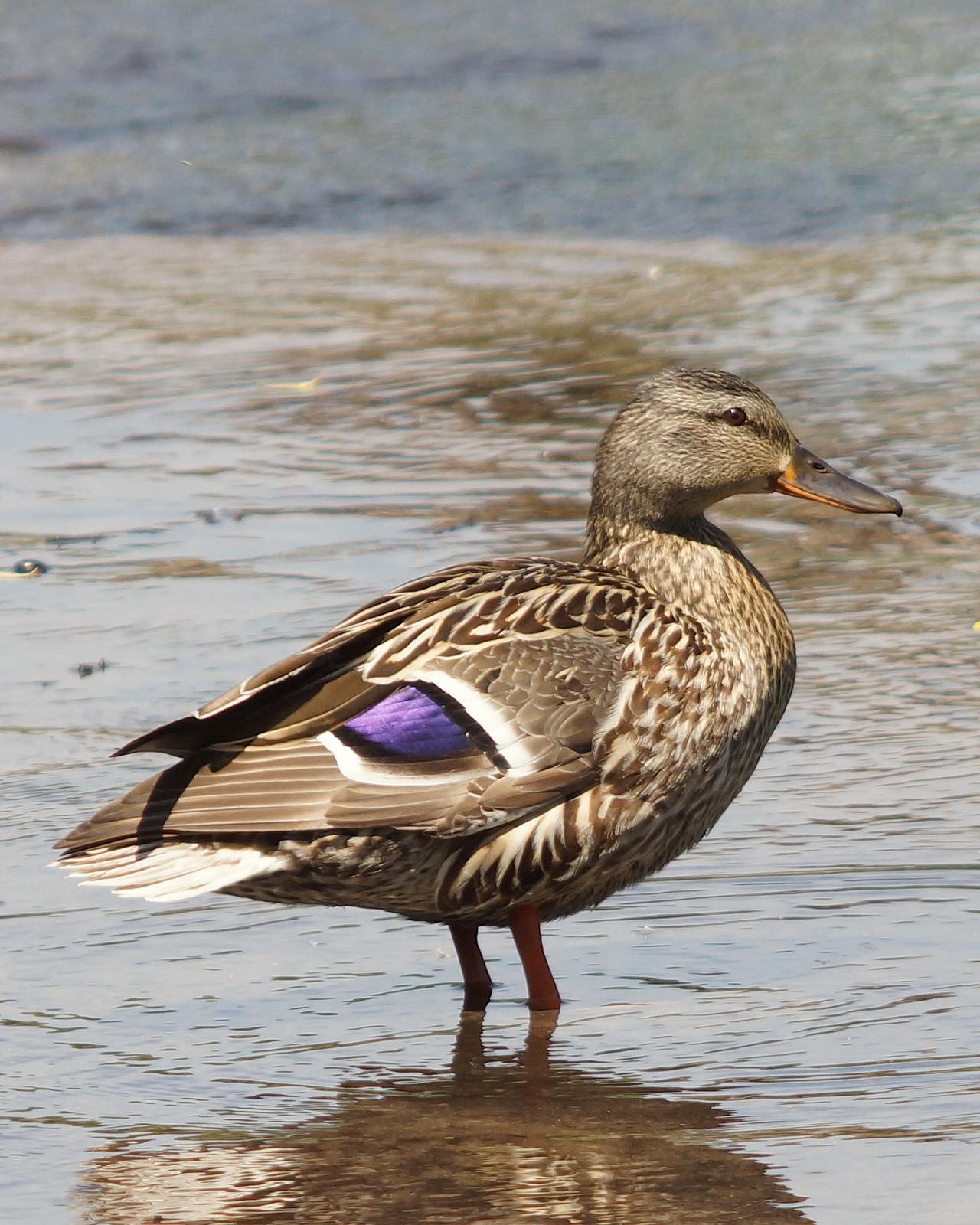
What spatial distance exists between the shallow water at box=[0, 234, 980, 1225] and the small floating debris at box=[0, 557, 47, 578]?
0.04 m

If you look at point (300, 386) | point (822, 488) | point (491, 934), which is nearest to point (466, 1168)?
point (491, 934)

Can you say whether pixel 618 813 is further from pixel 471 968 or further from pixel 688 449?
pixel 688 449

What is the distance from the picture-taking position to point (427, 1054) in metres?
4.81

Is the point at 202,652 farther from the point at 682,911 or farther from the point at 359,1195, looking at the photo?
the point at 359,1195

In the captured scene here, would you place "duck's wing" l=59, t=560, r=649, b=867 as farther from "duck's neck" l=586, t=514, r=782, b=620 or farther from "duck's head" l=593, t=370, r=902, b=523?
"duck's head" l=593, t=370, r=902, b=523

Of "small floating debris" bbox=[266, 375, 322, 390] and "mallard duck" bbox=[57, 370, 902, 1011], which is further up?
"small floating debris" bbox=[266, 375, 322, 390]

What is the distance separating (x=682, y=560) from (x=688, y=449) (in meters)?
0.27

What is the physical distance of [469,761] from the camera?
16.0 ft

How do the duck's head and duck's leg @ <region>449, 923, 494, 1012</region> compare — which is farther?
the duck's head

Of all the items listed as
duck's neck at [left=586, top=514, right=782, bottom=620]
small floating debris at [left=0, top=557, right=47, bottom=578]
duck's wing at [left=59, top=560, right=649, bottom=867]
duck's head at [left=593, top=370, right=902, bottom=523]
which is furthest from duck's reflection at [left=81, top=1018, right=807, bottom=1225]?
small floating debris at [left=0, top=557, right=47, bottom=578]

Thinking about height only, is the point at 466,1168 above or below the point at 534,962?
below

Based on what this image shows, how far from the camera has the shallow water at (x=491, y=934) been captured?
4.27m

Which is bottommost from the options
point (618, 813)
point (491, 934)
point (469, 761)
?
point (491, 934)

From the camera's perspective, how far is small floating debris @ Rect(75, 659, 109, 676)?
685 centimetres
